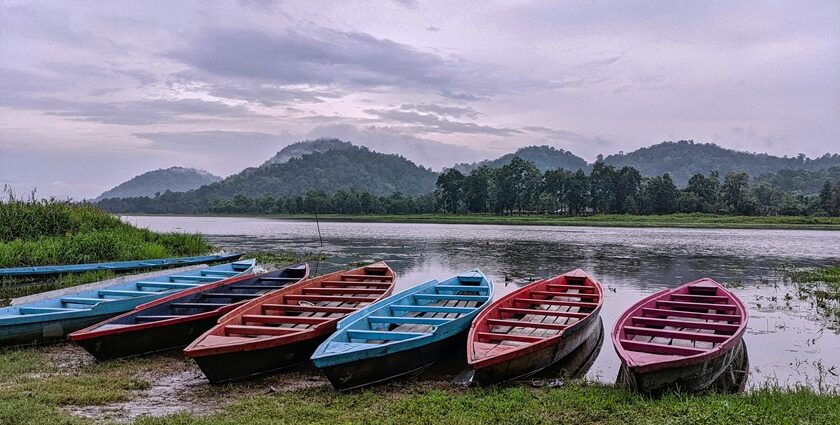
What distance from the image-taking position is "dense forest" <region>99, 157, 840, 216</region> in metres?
82.7

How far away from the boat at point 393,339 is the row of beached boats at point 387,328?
21mm

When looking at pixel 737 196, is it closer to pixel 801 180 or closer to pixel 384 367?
pixel 801 180

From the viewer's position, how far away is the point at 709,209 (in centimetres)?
8244

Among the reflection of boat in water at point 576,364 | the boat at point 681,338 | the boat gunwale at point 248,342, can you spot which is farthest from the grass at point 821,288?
the boat gunwale at point 248,342

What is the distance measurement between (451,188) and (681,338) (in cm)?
9082

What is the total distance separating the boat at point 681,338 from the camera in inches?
282

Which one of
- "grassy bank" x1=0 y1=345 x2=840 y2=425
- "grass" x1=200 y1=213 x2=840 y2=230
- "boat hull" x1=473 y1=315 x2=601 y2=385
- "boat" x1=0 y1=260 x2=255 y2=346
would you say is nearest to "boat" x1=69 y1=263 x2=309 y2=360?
"grassy bank" x1=0 y1=345 x2=840 y2=425

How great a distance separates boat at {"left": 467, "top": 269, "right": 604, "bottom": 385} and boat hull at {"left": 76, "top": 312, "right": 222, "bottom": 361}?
487 centimetres

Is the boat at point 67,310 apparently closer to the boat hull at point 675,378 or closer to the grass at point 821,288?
the boat hull at point 675,378

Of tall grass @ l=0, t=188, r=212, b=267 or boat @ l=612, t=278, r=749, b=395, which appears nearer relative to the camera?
boat @ l=612, t=278, r=749, b=395

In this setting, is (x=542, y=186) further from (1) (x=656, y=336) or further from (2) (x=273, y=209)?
(1) (x=656, y=336)

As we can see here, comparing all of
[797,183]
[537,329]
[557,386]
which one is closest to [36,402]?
[557,386]

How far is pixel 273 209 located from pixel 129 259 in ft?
350

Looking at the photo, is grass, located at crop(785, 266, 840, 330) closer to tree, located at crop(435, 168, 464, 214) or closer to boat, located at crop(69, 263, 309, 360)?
boat, located at crop(69, 263, 309, 360)
